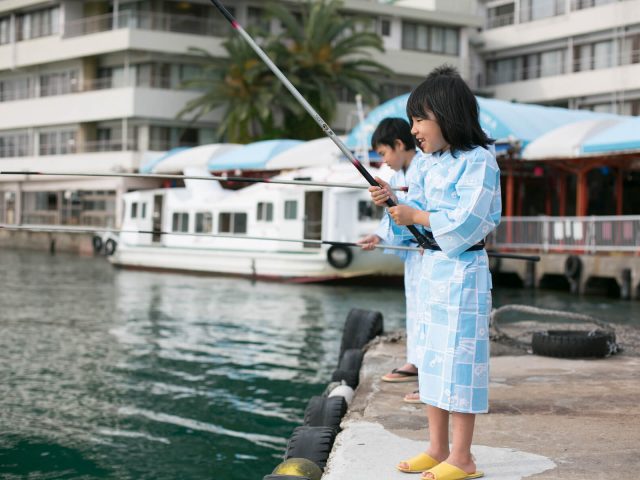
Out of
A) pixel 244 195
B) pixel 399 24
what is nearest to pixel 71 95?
pixel 399 24

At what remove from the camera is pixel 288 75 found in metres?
38.9

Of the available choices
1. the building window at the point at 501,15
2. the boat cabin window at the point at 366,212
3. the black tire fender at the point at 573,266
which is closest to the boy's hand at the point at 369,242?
the black tire fender at the point at 573,266

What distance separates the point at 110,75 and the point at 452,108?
41.4 meters

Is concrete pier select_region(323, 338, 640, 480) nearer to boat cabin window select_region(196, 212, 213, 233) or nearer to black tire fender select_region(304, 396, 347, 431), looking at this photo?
black tire fender select_region(304, 396, 347, 431)

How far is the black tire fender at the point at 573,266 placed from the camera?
2046cm

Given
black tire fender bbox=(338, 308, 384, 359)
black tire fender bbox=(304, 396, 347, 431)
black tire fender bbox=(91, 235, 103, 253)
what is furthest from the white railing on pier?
black tire fender bbox=(91, 235, 103, 253)

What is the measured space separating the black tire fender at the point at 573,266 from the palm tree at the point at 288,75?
1863 centimetres

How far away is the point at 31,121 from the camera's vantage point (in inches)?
1801

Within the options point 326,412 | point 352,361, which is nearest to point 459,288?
point 326,412

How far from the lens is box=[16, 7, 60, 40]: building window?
44.7 metres

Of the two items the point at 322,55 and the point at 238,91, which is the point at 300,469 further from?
the point at 322,55

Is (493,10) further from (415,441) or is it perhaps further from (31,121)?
(415,441)

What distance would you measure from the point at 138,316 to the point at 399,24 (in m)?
32.4

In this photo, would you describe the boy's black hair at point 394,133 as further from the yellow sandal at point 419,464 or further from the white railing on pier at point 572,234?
the white railing on pier at point 572,234
